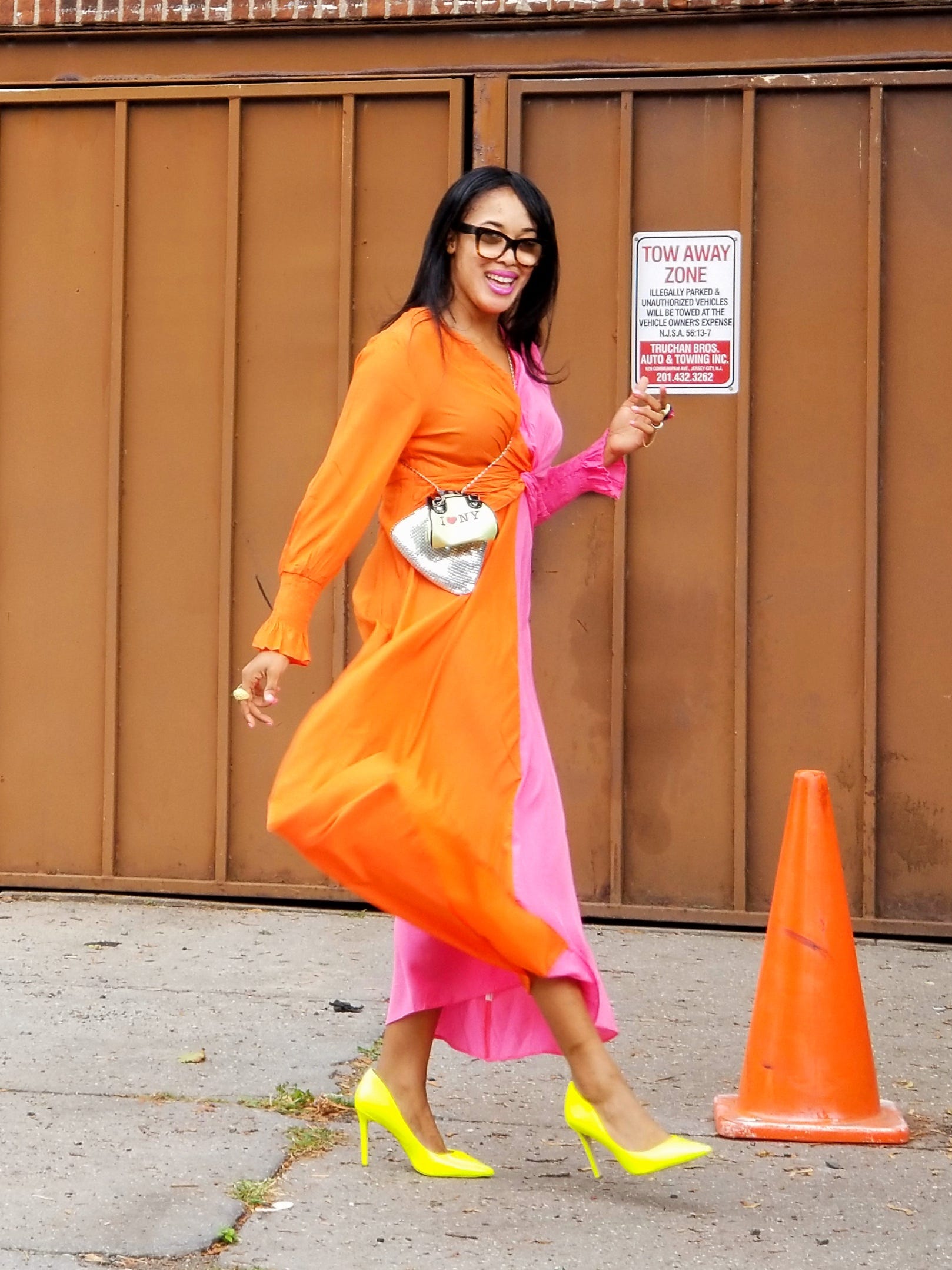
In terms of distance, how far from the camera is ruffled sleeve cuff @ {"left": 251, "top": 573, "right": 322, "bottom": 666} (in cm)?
342

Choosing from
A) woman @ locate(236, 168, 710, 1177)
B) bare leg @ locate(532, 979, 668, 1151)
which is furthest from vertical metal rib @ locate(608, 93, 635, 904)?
bare leg @ locate(532, 979, 668, 1151)

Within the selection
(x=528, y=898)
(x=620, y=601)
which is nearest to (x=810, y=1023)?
(x=528, y=898)

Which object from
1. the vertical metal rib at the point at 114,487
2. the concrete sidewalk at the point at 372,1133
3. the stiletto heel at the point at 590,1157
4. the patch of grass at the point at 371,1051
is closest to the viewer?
the concrete sidewalk at the point at 372,1133

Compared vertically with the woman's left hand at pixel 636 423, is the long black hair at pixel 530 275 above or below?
above

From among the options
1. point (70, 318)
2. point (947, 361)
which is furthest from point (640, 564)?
point (70, 318)

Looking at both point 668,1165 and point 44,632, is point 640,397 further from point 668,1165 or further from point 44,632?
point 44,632

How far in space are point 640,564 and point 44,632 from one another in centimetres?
222

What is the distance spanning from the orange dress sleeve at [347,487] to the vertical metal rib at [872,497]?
2.76 m

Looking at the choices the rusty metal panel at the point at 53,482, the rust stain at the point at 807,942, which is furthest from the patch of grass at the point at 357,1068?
the rusty metal panel at the point at 53,482

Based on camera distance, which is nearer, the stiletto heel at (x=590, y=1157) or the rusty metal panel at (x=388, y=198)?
the stiletto heel at (x=590, y=1157)

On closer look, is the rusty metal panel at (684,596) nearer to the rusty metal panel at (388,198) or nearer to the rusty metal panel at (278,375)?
the rusty metal panel at (388,198)

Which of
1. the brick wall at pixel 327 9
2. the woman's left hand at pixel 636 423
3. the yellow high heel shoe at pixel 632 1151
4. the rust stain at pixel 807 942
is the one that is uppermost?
the brick wall at pixel 327 9

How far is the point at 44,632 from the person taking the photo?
638 centimetres

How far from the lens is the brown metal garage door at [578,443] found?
5.87m
